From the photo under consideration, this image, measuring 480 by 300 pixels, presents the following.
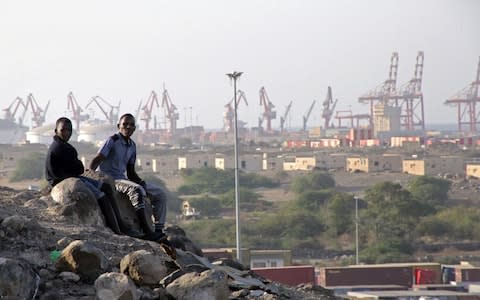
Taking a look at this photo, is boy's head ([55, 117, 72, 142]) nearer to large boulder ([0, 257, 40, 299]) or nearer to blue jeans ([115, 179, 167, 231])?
blue jeans ([115, 179, 167, 231])

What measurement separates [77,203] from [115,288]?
1289mm

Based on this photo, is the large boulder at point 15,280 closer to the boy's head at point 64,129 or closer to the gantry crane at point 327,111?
the boy's head at point 64,129

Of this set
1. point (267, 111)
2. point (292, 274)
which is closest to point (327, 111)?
point (267, 111)

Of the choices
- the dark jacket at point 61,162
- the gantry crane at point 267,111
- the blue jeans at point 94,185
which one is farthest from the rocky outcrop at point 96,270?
the gantry crane at point 267,111

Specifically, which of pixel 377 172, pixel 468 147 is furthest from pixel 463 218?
pixel 468 147

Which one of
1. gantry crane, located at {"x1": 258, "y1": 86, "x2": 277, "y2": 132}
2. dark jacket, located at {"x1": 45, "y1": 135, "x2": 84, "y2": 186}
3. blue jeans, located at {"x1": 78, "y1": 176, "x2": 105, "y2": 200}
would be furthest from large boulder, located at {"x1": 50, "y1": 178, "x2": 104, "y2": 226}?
gantry crane, located at {"x1": 258, "y1": 86, "x2": 277, "y2": 132}

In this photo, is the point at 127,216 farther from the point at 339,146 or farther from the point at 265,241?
the point at 339,146

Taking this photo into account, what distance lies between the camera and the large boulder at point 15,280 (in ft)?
13.7

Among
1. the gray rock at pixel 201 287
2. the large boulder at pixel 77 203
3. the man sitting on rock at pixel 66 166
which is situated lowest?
the gray rock at pixel 201 287

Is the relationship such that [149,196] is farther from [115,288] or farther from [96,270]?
[115,288]

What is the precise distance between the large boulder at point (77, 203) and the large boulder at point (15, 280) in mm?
1130

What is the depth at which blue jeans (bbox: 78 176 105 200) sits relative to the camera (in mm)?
5531

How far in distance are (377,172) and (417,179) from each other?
37.0 ft

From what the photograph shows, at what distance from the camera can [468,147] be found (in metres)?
88.1
